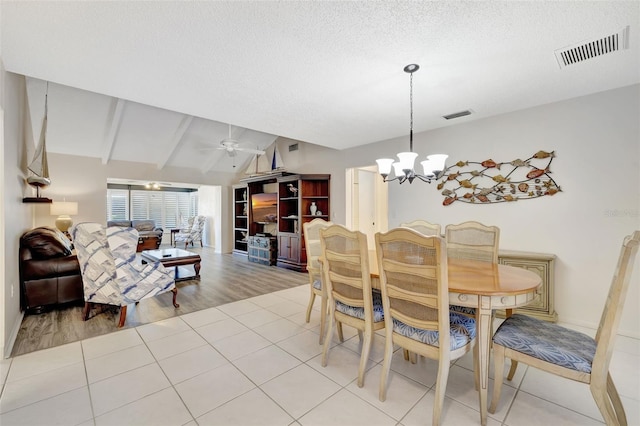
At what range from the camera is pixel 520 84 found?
2746mm

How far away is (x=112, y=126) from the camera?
5172 mm

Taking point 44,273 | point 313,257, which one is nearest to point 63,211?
point 44,273

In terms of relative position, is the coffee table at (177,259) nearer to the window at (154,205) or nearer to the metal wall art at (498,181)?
the metal wall art at (498,181)

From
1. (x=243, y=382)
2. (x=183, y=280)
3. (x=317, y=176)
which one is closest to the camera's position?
(x=243, y=382)

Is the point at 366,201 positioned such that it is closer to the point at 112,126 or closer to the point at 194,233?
the point at 112,126

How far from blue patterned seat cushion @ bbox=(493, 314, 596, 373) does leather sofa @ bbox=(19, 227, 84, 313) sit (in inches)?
178

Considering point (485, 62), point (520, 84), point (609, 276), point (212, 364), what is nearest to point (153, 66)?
point (212, 364)

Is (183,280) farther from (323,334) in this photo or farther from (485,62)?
(485,62)

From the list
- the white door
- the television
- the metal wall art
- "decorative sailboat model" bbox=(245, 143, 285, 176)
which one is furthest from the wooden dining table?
"decorative sailboat model" bbox=(245, 143, 285, 176)

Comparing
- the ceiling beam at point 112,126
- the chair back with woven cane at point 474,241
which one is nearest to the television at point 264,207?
the ceiling beam at point 112,126

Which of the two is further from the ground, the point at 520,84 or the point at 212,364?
the point at 520,84

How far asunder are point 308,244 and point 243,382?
1507 mm

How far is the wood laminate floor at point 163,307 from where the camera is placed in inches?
105

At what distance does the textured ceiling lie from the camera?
174 cm
